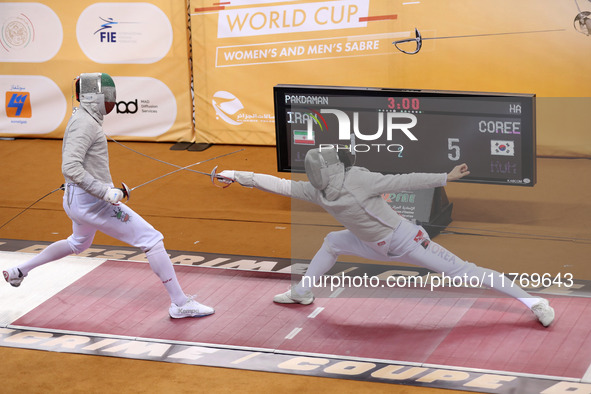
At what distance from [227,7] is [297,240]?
3688 millimetres

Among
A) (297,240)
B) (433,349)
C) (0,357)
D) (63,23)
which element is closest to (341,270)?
(297,240)

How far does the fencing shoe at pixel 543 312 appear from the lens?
5.59 m

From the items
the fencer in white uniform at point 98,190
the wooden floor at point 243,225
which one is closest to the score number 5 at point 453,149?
the wooden floor at point 243,225

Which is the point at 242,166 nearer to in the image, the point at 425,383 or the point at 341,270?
the point at 341,270

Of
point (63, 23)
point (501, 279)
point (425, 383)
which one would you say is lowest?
point (425, 383)

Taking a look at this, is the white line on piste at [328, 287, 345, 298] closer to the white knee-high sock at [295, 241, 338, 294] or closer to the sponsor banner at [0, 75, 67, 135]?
the white knee-high sock at [295, 241, 338, 294]

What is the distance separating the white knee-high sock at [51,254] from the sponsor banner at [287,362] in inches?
20.2

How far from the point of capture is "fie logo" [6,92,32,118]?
10.8m

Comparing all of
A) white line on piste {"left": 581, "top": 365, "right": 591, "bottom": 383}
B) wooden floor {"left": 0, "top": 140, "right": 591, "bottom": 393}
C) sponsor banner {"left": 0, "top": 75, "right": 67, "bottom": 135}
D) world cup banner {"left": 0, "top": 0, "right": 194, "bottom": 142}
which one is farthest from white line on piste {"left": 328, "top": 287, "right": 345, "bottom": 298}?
sponsor banner {"left": 0, "top": 75, "right": 67, "bottom": 135}

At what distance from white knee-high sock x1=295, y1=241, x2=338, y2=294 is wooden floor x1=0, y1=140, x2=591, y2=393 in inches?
39.6

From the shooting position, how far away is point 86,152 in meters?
5.80

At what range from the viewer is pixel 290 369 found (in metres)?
5.28

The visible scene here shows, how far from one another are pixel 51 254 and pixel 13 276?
350mm

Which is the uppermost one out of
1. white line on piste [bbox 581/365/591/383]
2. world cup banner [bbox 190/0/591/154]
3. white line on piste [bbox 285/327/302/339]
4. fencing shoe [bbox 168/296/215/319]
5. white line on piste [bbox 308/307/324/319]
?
world cup banner [bbox 190/0/591/154]
